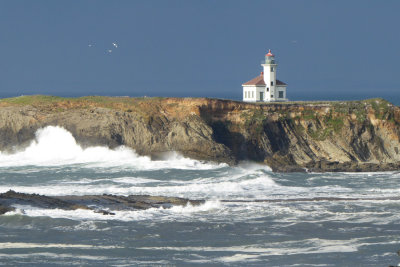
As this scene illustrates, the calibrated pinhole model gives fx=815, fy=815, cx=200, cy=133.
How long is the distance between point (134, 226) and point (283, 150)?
2241 cm

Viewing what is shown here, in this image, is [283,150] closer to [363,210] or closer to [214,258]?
[363,210]

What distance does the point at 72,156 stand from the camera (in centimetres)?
5406

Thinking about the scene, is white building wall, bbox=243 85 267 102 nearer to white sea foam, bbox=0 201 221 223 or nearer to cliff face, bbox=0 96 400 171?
cliff face, bbox=0 96 400 171

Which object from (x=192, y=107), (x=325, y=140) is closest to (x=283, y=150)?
(x=325, y=140)

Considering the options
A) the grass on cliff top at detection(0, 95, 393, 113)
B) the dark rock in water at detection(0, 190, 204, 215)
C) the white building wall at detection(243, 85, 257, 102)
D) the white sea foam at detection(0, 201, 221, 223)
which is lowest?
the white sea foam at detection(0, 201, 221, 223)

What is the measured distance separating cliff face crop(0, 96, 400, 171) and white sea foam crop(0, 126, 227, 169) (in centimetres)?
47

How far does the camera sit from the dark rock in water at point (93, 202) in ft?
107

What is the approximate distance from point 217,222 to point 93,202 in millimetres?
5824

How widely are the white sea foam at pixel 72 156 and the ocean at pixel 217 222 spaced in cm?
257

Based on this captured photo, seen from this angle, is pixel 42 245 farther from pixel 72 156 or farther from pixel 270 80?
pixel 270 80

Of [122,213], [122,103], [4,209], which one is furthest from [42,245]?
[122,103]

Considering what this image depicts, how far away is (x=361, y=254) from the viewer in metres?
26.0

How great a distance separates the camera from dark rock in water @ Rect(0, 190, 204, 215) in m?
32.6

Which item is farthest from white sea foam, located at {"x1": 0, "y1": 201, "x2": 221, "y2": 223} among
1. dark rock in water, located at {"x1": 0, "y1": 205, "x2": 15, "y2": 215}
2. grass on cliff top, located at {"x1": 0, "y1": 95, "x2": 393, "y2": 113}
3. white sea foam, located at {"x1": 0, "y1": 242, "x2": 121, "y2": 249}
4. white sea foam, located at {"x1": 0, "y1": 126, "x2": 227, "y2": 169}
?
grass on cliff top, located at {"x1": 0, "y1": 95, "x2": 393, "y2": 113}
